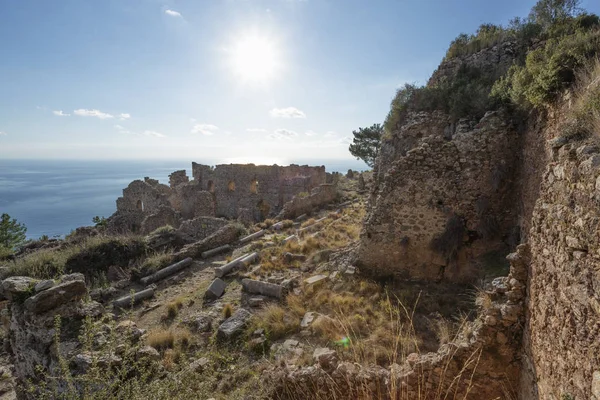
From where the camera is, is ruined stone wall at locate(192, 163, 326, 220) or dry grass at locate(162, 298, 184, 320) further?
ruined stone wall at locate(192, 163, 326, 220)

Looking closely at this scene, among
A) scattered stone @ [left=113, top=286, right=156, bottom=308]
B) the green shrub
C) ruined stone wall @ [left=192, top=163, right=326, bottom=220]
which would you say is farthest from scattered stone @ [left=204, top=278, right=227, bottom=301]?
ruined stone wall @ [left=192, top=163, right=326, bottom=220]

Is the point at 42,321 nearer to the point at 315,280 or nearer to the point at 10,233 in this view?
the point at 315,280

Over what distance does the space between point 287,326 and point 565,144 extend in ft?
20.1

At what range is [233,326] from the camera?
7121 millimetres

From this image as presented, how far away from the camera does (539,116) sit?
247 inches

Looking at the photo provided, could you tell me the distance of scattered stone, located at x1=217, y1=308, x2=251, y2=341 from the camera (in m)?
6.91

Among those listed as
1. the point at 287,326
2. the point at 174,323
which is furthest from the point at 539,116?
the point at 174,323

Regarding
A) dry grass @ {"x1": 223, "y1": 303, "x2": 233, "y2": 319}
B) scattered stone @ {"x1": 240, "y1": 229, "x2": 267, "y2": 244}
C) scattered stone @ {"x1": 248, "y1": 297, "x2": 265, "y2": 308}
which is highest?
scattered stone @ {"x1": 240, "y1": 229, "x2": 267, "y2": 244}

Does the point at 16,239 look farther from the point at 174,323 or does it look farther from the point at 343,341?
the point at 343,341

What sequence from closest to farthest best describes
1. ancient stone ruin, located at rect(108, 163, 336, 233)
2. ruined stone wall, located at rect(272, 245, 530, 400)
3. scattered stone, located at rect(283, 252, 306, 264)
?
ruined stone wall, located at rect(272, 245, 530, 400) < scattered stone, located at rect(283, 252, 306, 264) < ancient stone ruin, located at rect(108, 163, 336, 233)

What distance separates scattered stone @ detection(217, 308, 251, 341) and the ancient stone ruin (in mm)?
15271

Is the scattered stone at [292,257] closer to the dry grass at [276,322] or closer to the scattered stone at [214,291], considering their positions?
the scattered stone at [214,291]

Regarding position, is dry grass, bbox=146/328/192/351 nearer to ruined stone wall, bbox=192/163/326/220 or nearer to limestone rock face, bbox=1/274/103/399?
limestone rock face, bbox=1/274/103/399

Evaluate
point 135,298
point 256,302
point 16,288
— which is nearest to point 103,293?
point 135,298
